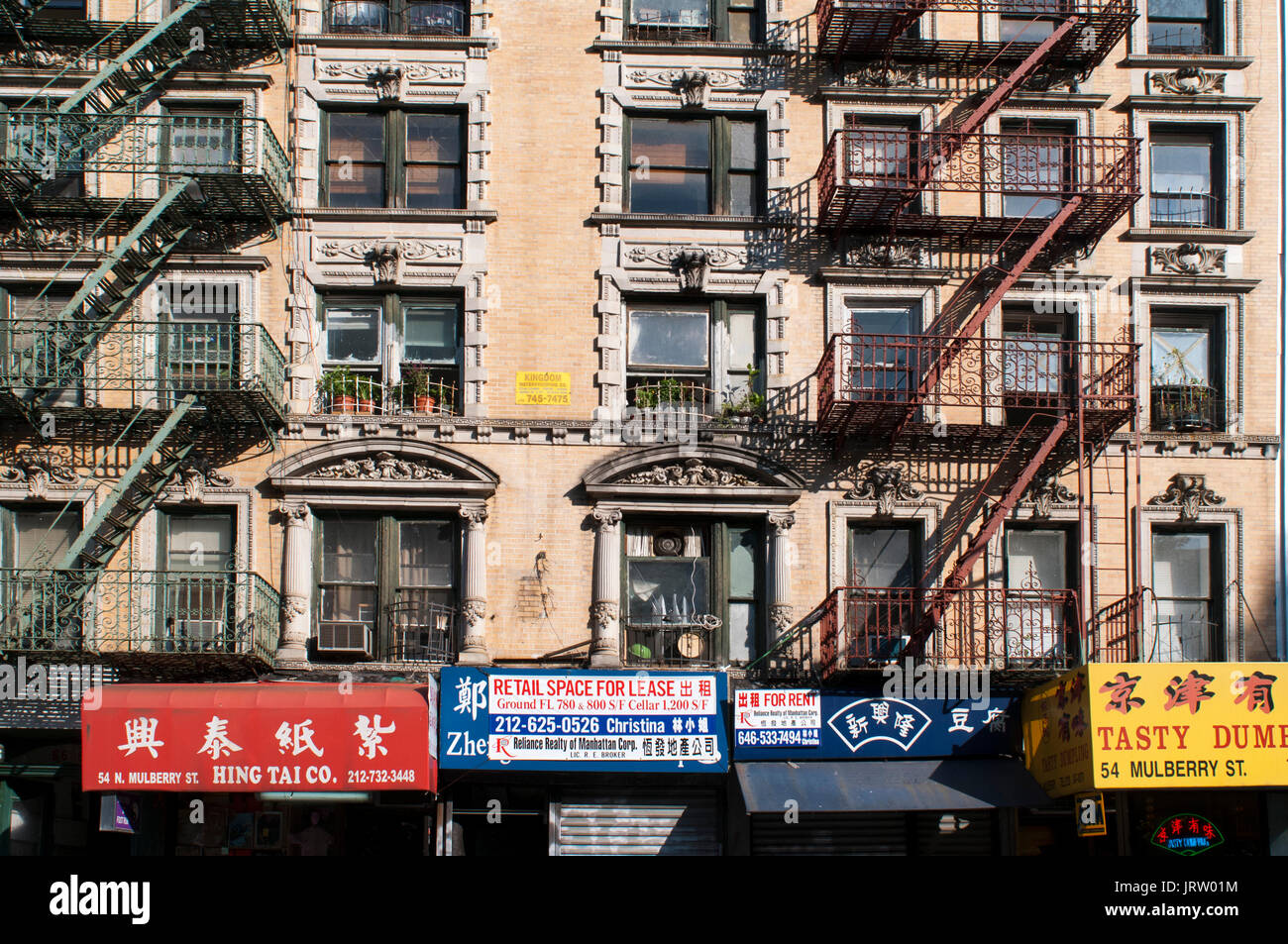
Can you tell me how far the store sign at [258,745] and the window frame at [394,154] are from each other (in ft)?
23.5

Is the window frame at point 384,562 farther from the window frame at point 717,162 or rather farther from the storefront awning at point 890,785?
the window frame at point 717,162

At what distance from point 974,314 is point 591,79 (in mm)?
6297

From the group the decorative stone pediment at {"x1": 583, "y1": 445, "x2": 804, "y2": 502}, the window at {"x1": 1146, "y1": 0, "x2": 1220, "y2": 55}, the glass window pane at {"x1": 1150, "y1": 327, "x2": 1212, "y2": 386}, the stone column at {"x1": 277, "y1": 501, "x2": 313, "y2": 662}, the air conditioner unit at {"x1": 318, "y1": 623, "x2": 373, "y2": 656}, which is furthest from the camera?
the window at {"x1": 1146, "y1": 0, "x2": 1220, "y2": 55}

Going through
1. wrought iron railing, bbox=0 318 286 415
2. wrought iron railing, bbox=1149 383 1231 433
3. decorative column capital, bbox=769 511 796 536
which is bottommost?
decorative column capital, bbox=769 511 796 536

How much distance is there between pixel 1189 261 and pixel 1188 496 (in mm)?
3349

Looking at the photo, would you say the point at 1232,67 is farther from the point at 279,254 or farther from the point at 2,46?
the point at 2,46

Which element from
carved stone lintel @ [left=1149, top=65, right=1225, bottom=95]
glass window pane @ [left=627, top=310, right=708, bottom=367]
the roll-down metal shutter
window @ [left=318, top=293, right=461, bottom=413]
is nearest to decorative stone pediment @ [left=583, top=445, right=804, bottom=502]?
glass window pane @ [left=627, top=310, right=708, bottom=367]

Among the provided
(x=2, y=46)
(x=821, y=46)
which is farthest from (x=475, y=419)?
(x=2, y=46)

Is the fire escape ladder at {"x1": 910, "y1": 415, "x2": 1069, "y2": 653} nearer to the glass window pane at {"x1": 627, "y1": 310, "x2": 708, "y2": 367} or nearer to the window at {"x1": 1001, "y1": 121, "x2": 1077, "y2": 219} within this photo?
the window at {"x1": 1001, "y1": 121, "x2": 1077, "y2": 219}

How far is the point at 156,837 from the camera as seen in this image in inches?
778

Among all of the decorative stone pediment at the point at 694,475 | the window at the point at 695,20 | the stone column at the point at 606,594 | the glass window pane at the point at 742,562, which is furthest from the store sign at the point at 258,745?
the window at the point at 695,20

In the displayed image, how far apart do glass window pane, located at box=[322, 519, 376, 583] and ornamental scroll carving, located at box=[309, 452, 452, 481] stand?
2.14 feet

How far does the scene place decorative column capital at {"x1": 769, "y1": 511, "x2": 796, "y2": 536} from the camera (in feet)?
68.0

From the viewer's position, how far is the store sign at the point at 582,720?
19438 millimetres
